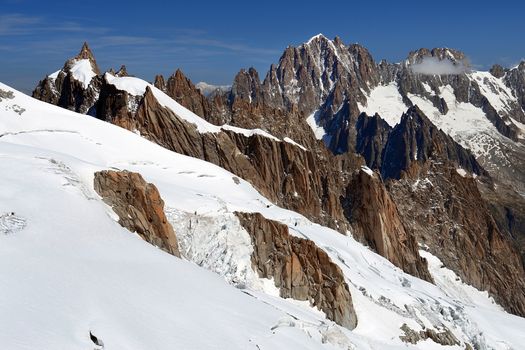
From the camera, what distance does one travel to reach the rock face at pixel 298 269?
45.3 metres

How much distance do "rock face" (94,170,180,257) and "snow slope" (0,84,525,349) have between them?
3.89 feet

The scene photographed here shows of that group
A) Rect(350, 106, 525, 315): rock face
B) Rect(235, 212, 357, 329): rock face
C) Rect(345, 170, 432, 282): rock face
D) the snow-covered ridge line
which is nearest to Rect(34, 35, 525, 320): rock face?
Rect(345, 170, 432, 282): rock face

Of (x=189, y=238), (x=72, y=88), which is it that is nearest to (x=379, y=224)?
(x=72, y=88)

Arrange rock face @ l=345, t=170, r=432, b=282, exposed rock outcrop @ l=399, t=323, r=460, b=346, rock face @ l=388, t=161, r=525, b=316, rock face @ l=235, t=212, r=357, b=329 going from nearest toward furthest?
rock face @ l=235, t=212, r=357, b=329 → exposed rock outcrop @ l=399, t=323, r=460, b=346 → rock face @ l=345, t=170, r=432, b=282 → rock face @ l=388, t=161, r=525, b=316

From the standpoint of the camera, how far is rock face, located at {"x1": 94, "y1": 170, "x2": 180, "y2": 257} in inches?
1458

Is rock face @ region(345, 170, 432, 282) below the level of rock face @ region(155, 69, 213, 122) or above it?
below

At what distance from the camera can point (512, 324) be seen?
228ft

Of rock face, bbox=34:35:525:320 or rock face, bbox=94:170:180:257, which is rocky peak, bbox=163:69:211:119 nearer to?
rock face, bbox=34:35:525:320

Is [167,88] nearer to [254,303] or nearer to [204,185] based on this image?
[204,185]

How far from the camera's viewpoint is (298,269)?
46375mm

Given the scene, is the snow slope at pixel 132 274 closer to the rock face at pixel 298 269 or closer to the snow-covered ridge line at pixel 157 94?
the rock face at pixel 298 269

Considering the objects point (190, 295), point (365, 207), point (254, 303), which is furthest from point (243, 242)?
point (365, 207)

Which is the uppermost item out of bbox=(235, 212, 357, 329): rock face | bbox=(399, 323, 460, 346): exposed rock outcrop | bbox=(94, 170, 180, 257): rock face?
bbox=(94, 170, 180, 257): rock face

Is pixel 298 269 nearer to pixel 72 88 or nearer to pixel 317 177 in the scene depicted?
pixel 317 177
